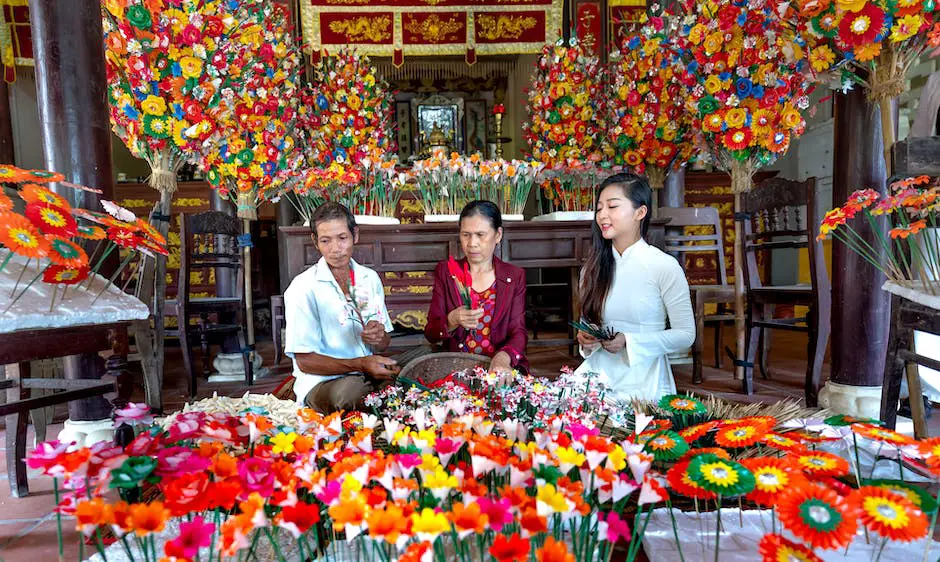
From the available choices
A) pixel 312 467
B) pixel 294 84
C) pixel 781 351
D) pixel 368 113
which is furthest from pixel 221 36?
pixel 781 351

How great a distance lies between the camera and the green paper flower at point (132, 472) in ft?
2.13

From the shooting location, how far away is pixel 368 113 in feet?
14.8

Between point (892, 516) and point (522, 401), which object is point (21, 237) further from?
point (892, 516)

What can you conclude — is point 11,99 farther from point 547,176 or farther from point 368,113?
point 547,176

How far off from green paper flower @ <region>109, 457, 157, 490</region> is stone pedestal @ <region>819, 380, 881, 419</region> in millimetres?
2372

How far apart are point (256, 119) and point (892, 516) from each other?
3.41 meters

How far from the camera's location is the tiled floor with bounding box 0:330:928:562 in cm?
132

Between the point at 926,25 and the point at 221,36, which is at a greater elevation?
the point at 221,36

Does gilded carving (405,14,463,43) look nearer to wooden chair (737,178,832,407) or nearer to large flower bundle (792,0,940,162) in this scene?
wooden chair (737,178,832,407)

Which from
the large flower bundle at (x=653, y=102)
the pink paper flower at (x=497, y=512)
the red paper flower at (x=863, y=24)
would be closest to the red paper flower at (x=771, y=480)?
the pink paper flower at (x=497, y=512)

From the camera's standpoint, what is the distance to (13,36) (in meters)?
5.16

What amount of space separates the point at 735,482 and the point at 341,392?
1.35 meters

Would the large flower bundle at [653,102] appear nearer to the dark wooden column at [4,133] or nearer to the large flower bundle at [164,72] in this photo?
the large flower bundle at [164,72]

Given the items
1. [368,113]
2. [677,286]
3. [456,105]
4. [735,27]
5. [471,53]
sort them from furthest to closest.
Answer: [456,105] → [471,53] → [368,113] → [735,27] → [677,286]
